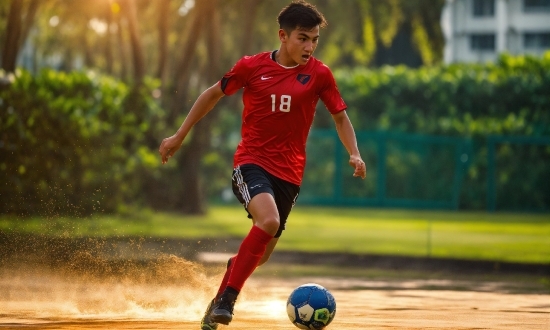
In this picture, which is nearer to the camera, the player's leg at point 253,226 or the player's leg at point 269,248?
the player's leg at point 253,226

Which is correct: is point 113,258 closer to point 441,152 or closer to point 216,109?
point 216,109

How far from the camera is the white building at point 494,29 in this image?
9381 centimetres

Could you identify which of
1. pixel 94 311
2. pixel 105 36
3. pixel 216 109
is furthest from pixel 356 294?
pixel 105 36

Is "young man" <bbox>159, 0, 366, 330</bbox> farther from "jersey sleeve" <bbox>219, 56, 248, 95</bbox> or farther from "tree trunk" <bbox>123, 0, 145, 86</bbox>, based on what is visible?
"tree trunk" <bbox>123, 0, 145, 86</bbox>

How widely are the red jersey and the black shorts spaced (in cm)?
4

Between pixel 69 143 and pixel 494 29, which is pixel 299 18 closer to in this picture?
pixel 69 143

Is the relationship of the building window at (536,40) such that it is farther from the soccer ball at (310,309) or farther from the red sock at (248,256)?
the red sock at (248,256)

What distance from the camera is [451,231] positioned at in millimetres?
22578

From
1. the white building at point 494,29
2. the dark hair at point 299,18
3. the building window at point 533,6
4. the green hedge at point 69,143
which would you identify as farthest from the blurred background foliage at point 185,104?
the building window at point 533,6

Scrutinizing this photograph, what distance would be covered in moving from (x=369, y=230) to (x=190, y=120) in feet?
49.0

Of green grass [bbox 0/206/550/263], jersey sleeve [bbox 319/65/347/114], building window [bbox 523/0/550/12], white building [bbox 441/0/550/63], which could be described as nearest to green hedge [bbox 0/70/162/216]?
green grass [bbox 0/206/550/263]

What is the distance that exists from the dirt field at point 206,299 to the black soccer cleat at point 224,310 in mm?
672

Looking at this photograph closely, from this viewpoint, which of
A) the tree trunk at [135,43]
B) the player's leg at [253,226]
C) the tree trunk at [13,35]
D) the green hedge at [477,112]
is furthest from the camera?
the green hedge at [477,112]

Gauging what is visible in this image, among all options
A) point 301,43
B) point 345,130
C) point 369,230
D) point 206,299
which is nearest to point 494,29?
point 369,230
